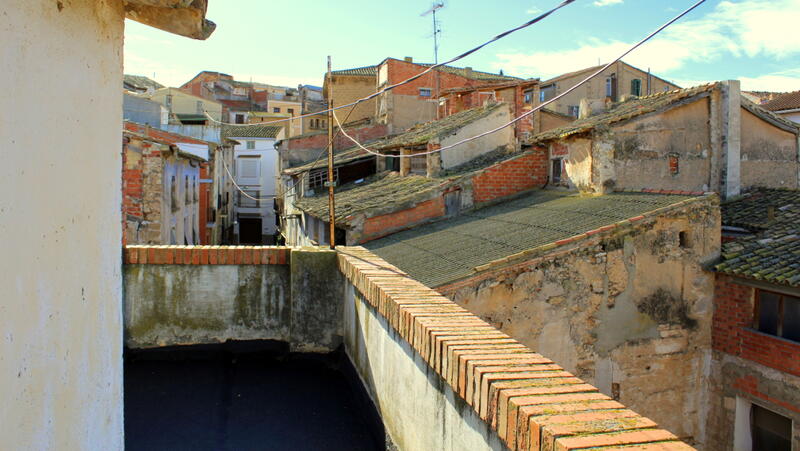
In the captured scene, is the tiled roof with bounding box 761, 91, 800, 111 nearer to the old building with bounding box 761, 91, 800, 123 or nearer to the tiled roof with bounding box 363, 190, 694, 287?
the old building with bounding box 761, 91, 800, 123

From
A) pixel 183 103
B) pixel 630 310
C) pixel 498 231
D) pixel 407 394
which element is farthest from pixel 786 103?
pixel 183 103

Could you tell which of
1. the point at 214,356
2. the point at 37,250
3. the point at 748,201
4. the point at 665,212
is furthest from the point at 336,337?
the point at 748,201

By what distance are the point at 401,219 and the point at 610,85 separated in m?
27.5

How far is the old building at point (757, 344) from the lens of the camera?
941 centimetres

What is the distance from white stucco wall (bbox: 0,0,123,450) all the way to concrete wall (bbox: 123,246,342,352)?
78.9 inches

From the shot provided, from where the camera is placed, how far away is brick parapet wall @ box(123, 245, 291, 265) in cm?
551

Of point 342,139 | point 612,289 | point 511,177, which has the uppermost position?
point 342,139

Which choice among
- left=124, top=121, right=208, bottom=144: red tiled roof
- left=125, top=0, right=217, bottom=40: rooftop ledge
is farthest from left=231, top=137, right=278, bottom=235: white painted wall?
left=125, top=0, right=217, bottom=40: rooftop ledge

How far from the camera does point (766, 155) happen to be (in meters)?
16.3

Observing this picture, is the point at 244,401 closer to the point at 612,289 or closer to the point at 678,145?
the point at 612,289

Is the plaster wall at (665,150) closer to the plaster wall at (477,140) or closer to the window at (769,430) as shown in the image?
the window at (769,430)

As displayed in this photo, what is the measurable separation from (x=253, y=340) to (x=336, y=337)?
0.77m

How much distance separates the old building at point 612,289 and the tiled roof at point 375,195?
3.15m

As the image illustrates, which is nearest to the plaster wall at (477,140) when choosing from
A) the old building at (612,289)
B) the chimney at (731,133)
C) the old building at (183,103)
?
the chimney at (731,133)
